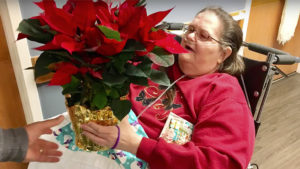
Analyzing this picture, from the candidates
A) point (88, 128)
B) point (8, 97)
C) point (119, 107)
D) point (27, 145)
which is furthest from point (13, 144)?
point (8, 97)

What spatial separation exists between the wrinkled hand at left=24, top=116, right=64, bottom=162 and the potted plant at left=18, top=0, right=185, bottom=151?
19 cm

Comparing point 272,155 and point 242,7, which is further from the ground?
point 242,7

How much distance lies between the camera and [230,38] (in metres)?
1.19

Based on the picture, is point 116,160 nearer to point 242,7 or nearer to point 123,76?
point 123,76

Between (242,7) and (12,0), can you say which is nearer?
(12,0)

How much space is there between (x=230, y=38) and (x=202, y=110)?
37 cm

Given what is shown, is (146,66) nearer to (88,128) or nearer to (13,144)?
(88,128)

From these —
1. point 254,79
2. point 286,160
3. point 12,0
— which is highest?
point 12,0

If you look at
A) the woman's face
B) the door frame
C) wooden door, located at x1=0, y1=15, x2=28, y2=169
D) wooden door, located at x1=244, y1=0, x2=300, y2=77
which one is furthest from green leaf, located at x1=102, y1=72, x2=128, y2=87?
wooden door, located at x1=244, y1=0, x2=300, y2=77

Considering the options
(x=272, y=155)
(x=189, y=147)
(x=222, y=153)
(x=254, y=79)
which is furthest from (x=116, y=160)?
(x=272, y=155)

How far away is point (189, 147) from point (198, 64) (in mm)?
389

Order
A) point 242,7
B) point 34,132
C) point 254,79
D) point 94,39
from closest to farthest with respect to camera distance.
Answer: point 94,39
point 34,132
point 254,79
point 242,7

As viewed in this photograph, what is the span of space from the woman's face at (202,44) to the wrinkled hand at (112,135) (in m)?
0.43

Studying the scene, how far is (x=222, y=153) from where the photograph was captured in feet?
3.05
